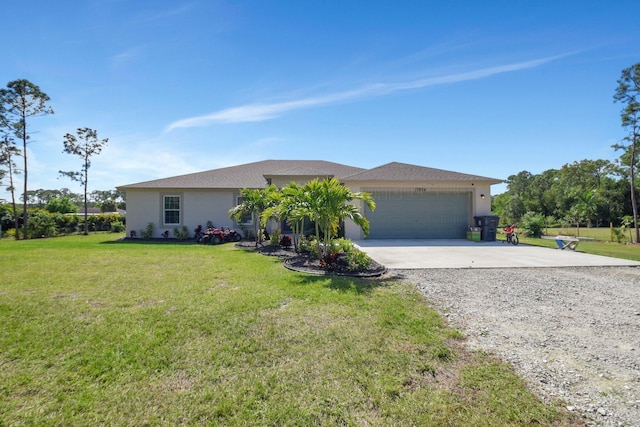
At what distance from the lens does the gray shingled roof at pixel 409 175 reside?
590 inches

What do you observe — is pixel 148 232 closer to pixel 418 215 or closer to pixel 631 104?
pixel 418 215

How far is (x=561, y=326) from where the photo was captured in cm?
405

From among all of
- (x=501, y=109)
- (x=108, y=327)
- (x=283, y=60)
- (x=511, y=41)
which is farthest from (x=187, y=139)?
(x=501, y=109)

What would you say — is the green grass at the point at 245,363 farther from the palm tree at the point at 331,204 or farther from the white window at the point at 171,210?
the white window at the point at 171,210

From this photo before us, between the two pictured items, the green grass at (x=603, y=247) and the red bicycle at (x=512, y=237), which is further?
the red bicycle at (x=512, y=237)

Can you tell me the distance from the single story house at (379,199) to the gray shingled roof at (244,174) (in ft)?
0.19

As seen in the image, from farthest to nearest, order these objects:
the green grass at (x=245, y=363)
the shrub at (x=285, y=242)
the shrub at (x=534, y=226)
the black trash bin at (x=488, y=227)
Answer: the shrub at (x=534, y=226)
the black trash bin at (x=488, y=227)
the shrub at (x=285, y=242)
the green grass at (x=245, y=363)

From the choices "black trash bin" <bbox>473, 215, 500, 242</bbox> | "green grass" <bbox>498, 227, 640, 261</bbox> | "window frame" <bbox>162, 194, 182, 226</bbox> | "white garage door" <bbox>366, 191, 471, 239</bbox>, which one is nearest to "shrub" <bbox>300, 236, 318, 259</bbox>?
"white garage door" <bbox>366, 191, 471, 239</bbox>

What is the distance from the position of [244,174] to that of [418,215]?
37.9 ft

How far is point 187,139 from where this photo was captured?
52.5ft

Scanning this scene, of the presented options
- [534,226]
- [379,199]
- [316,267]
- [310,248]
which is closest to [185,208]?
[310,248]

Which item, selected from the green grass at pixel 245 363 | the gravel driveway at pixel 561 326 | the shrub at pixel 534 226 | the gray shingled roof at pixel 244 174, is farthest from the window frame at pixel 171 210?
the shrub at pixel 534 226

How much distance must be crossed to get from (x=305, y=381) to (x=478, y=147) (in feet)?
67.5

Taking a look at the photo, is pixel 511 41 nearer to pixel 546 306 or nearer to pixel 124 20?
pixel 546 306
